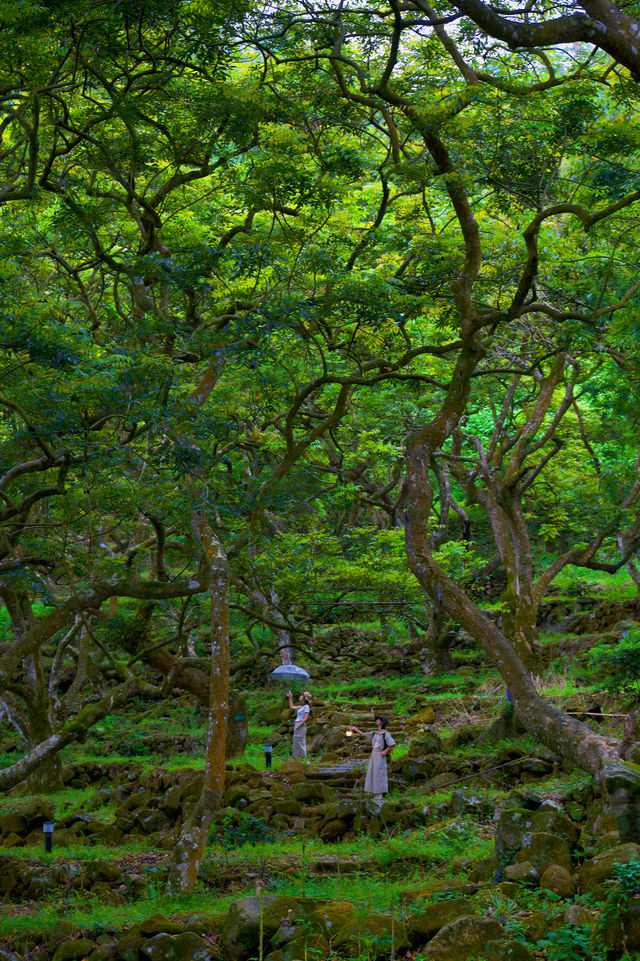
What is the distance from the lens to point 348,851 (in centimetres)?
943

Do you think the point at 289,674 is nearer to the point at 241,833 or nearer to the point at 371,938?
the point at 241,833

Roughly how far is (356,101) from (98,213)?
313 cm

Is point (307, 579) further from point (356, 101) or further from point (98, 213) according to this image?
point (356, 101)

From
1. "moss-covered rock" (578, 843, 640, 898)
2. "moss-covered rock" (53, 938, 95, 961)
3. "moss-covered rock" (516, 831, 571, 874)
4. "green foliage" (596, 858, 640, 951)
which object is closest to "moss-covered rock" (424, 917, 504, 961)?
"green foliage" (596, 858, 640, 951)

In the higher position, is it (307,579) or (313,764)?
(307,579)

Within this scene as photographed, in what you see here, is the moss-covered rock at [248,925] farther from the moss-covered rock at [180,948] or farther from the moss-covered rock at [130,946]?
the moss-covered rock at [130,946]

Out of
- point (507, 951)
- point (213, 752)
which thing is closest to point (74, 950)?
point (213, 752)

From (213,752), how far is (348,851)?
2.53 metres

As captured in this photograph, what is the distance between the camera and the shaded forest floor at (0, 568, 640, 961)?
551 cm

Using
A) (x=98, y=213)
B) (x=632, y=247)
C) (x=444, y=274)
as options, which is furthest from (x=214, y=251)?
(x=632, y=247)

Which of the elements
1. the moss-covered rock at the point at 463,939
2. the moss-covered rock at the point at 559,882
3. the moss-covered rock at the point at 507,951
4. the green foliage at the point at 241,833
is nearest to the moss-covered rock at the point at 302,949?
the moss-covered rock at the point at 463,939

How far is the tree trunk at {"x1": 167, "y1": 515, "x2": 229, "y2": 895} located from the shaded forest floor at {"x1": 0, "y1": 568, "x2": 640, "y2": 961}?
0.98 feet

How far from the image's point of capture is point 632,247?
1016 cm

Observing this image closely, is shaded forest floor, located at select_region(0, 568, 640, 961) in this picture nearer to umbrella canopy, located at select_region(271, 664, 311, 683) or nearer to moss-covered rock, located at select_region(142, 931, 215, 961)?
moss-covered rock, located at select_region(142, 931, 215, 961)
